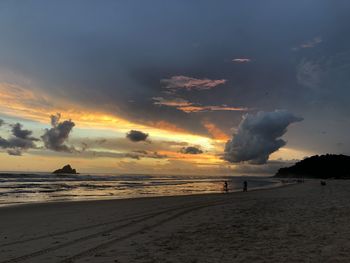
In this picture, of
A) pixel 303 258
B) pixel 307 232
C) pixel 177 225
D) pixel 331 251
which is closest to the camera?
pixel 303 258

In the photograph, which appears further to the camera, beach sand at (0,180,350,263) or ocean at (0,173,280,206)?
ocean at (0,173,280,206)

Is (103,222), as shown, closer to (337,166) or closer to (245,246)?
(245,246)

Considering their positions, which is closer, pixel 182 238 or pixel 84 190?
pixel 182 238

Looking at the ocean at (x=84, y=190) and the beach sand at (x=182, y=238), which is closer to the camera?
the beach sand at (x=182, y=238)

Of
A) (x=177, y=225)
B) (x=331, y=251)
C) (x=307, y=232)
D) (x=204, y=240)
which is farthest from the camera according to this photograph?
(x=177, y=225)

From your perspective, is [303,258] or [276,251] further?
[276,251]

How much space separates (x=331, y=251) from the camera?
975 centimetres

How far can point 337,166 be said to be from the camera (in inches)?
7849

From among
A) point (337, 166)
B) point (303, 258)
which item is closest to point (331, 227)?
point (303, 258)

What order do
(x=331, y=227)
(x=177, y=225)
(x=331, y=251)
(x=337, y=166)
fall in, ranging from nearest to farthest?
1. (x=331, y=251)
2. (x=331, y=227)
3. (x=177, y=225)
4. (x=337, y=166)

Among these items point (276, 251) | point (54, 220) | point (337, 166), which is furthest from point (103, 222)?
point (337, 166)

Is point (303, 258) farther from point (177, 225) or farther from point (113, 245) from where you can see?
point (177, 225)

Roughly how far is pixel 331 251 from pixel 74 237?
8.51m

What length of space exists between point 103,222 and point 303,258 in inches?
407
